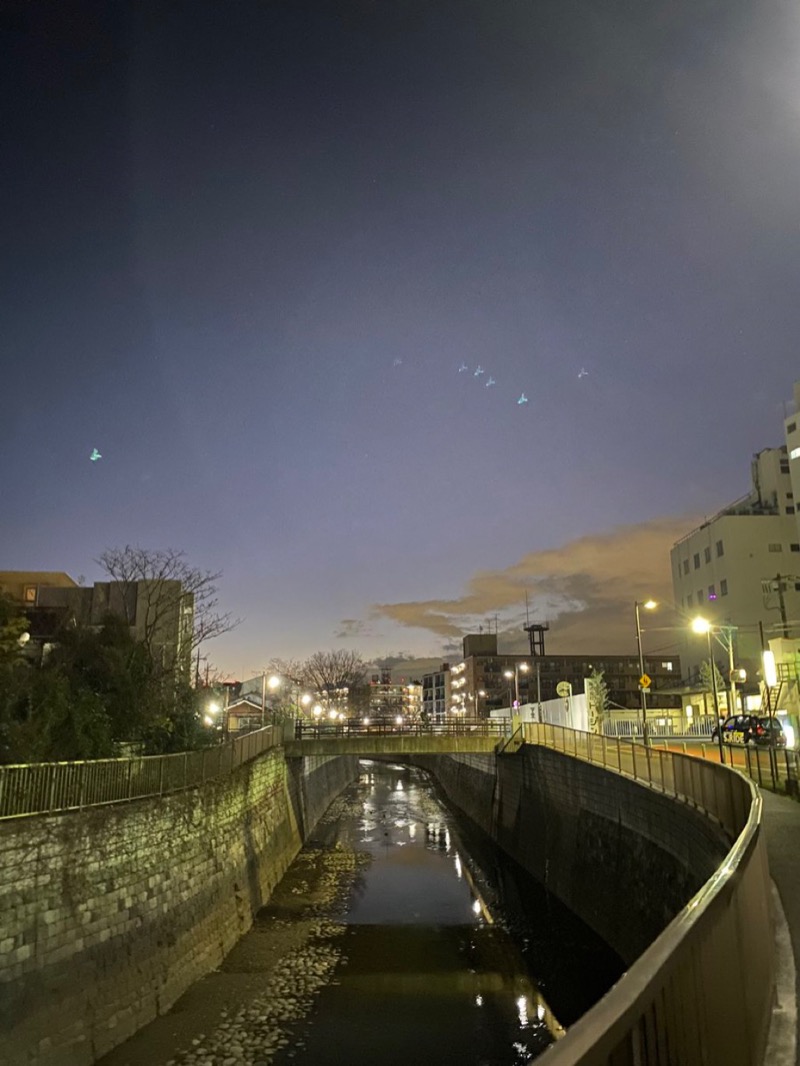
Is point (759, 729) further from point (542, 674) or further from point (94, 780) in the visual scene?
point (542, 674)

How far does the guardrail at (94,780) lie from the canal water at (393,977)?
5734 mm

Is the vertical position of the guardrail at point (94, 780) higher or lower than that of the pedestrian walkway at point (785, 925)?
higher

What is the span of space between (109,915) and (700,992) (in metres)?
18.3

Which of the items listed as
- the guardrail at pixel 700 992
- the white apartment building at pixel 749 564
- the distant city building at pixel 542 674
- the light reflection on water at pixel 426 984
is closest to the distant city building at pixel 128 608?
the light reflection on water at pixel 426 984

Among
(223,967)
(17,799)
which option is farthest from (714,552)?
(17,799)

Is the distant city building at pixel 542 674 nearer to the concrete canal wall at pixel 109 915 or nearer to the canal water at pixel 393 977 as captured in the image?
the canal water at pixel 393 977

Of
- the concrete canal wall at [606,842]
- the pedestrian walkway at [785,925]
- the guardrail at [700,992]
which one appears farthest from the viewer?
the concrete canal wall at [606,842]

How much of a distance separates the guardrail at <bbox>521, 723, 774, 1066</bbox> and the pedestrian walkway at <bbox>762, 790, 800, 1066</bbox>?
122 millimetres

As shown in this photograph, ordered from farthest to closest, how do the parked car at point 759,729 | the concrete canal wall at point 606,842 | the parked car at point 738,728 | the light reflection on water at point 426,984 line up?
1. the parked car at point 738,728
2. the parked car at point 759,729
3. the concrete canal wall at point 606,842
4. the light reflection on water at point 426,984

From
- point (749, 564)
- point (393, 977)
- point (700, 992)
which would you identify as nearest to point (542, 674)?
point (749, 564)

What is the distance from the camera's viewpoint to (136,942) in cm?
1930

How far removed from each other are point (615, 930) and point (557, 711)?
2938 centimetres

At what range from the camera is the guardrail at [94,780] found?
17.2 metres

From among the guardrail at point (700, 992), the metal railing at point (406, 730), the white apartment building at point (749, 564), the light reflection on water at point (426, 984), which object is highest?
the white apartment building at point (749, 564)
